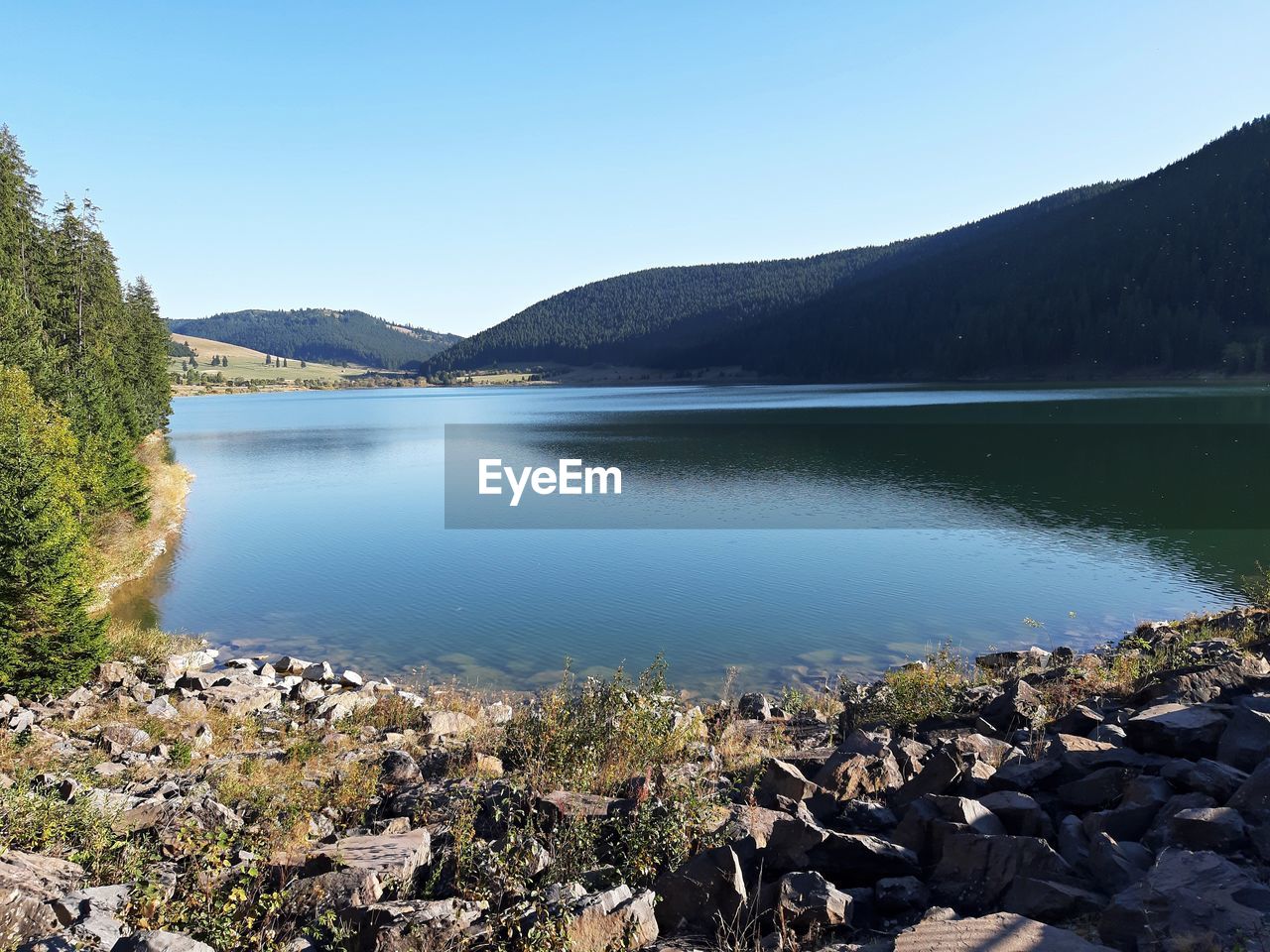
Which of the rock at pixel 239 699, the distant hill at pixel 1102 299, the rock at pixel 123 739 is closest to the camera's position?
the rock at pixel 123 739

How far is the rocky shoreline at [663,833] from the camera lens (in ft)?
17.3

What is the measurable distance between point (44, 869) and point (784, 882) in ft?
18.5

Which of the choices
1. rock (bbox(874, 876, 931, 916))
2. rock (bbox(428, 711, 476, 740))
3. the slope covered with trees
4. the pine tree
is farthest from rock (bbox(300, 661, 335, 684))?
the slope covered with trees

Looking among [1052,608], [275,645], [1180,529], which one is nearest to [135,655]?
[275,645]

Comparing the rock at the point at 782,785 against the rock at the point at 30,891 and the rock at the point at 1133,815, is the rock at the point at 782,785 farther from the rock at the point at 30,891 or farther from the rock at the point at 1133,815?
the rock at the point at 30,891

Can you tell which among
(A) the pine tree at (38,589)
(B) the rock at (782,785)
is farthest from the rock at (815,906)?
(A) the pine tree at (38,589)

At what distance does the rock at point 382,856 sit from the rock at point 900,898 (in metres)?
3.64

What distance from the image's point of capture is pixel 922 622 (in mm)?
20219

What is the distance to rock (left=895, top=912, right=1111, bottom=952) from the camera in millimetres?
4617

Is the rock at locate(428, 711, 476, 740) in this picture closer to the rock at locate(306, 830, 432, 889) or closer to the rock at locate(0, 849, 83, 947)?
the rock at locate(306, 830, 432, 889)

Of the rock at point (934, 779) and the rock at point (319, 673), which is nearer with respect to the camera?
the rock at point (934, 779)

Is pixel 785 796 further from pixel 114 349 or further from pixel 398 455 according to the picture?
pixel 398 455

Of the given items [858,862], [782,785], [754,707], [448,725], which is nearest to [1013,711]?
[782,785]

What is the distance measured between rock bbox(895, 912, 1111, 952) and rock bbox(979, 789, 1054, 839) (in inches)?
57.5
